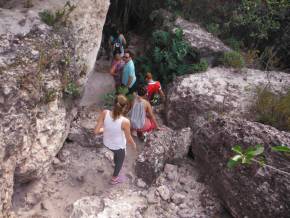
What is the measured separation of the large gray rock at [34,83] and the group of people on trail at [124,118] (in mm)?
847

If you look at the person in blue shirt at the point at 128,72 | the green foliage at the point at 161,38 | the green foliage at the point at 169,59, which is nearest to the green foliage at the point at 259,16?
the green foliage at the point at 169,59

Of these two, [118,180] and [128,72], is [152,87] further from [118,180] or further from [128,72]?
[118,180]

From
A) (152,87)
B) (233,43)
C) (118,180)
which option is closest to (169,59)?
(152,87)

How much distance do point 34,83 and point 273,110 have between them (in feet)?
12.8

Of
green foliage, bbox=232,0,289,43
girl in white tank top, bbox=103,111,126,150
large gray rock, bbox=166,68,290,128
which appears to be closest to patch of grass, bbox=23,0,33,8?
girl in white tank top, bbox=103,111,126,150

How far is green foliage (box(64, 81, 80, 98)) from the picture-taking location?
6.25m

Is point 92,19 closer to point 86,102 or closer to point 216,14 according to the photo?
point 86,102

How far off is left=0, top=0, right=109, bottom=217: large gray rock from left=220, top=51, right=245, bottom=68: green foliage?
126 inches

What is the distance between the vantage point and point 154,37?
9.00 metres

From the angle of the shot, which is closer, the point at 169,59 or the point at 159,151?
the point at 159,151

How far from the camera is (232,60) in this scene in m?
8.34

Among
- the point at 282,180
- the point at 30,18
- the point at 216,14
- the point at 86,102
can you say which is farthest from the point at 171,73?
the point at 282,180

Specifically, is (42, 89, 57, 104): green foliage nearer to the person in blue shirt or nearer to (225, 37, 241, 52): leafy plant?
the person in blue shirt

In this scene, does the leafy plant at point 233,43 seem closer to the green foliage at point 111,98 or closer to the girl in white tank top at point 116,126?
the green foliage at point 111,98
